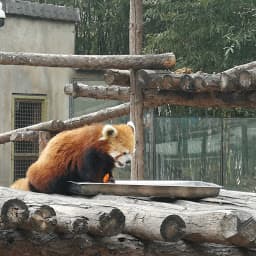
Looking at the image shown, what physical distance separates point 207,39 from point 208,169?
340cm

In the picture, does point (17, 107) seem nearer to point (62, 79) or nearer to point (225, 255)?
point (62, 79)

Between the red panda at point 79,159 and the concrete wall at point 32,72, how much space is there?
275 inches

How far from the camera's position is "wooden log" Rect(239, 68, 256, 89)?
19.9ft

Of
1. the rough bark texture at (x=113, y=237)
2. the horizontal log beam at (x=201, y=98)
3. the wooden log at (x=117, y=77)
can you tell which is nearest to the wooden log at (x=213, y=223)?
the rough bark texture at (x=113, y=237)

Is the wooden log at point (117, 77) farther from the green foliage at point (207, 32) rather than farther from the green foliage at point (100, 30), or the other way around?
the green foliage at point (100, 30)

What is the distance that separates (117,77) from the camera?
642 cm

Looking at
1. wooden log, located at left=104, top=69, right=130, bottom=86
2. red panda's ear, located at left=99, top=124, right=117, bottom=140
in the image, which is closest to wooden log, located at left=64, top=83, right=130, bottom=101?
wooden log, located at left=104, top=69, right=130, bottom=86

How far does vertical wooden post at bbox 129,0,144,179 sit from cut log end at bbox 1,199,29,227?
336 centimetres

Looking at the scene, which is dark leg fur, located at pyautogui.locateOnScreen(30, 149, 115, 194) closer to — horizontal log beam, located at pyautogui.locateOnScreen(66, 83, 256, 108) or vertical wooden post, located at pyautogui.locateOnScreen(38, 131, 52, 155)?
horizontal log beam, located at pyautogui.locateOnScreen(66, 83, 256, 108)

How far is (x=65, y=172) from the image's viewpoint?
464 centimetres

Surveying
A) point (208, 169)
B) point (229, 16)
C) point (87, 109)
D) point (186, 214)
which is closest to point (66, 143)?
point (186, 214)

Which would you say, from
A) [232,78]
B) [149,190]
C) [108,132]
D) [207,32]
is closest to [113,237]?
[149,190]

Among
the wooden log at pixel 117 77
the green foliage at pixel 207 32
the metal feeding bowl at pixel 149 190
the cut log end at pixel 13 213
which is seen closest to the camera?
the cut log end at pixel 13 213

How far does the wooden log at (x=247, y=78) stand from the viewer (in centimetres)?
605
